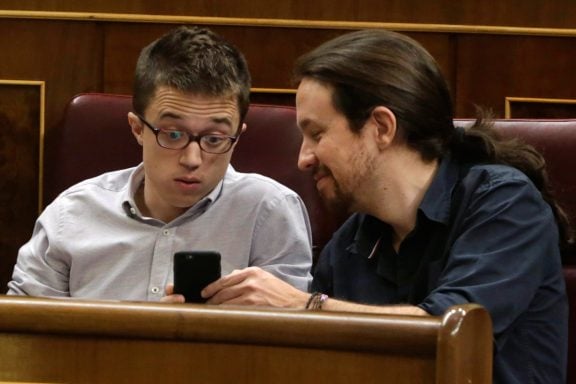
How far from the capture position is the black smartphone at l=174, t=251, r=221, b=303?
144 cm

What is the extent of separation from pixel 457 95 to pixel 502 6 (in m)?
0.25

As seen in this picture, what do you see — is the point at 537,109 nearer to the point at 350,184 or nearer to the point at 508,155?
the point at 508,155

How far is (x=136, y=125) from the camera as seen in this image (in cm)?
187

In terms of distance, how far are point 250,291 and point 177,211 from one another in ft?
1.25

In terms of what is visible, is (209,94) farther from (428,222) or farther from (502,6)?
(502,6)

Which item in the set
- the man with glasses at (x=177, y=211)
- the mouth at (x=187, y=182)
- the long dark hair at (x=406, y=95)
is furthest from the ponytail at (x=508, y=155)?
the mouth at (x=187, y=182)

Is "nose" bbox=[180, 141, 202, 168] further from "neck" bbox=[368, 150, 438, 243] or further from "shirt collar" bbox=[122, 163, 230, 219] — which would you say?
"neck" bbox=[368, 150, 438, 243]

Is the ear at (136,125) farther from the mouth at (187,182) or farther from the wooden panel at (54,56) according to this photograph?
the wooden panel at (54,56)

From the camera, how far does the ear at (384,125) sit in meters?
1.62

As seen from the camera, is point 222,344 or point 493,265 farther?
point 493,265

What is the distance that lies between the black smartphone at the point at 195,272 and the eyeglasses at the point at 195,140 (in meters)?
0.34

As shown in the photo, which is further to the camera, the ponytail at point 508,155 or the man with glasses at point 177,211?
the man with glasses at point 177,211

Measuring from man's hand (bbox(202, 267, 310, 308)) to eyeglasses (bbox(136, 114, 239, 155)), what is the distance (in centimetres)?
30

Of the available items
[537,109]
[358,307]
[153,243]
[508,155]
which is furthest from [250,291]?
[537,109]
